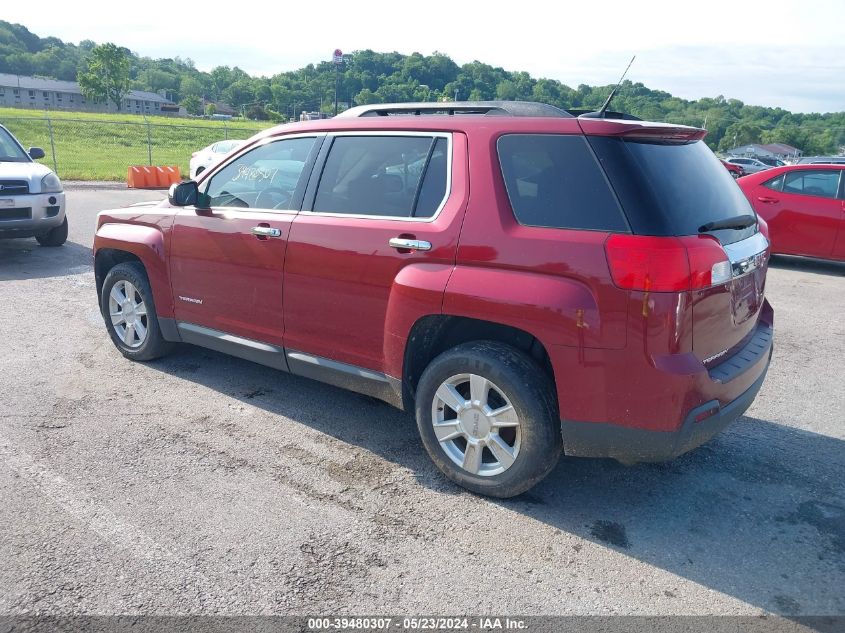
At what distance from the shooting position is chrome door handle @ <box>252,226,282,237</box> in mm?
4301

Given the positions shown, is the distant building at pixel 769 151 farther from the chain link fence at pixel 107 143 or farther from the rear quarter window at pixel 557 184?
the rear quarter window at pixel 557 184

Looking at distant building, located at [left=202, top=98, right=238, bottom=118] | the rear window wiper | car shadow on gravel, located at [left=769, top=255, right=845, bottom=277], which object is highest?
distant building, located at [left=202, top=98, right=238, bottom=118]

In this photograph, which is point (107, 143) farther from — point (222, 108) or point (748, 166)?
point (222, 108)

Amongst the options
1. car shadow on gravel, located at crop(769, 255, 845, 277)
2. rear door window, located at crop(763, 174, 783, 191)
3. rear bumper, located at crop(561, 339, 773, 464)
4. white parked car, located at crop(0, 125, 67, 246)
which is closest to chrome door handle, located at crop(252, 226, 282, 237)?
rear bumper, located at crop(561, 339, 773, 464)

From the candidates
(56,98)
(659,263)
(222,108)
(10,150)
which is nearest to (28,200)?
(10,150)

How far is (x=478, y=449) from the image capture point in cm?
356

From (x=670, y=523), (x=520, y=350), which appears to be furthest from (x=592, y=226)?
(x=670, y=523)

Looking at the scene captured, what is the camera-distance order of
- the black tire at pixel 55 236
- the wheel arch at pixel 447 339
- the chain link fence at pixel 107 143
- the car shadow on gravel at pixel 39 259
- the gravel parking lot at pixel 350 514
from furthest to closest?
the chain link fence at pixel 107 143, the black tire at pixel 55 236, the car shadow on gravel at pixel 39 259, the wheel arch at pixel 447 339, the gravel parking lot at pixel 350 514

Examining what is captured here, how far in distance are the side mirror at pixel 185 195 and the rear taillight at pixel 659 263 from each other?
2941mm

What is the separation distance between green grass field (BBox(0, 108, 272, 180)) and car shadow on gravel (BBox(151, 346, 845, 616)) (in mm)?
20463

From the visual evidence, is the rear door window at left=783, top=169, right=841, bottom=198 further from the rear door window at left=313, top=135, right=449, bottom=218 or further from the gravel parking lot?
the rear door window at left=313, top=135, right=449, bottom=218

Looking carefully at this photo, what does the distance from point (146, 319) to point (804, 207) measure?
9161 mm

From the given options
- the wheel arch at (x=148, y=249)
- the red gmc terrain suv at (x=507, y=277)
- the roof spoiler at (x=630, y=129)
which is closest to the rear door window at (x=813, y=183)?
the red gmc terrain suv at (x=507, y=277)

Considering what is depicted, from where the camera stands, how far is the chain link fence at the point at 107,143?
24.6m
